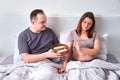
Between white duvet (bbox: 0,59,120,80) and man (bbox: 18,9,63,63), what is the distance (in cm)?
7

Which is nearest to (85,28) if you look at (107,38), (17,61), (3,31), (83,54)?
(83,54)

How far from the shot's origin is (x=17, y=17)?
7.46 feet

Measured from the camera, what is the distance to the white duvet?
5.58ft

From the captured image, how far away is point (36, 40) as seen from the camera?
2057 mm

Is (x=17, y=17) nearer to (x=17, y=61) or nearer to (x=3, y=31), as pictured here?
(x=3, y=31)

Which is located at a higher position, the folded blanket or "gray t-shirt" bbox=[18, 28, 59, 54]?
"gray t-shirt" bbox=[18, 28, 59, 54]

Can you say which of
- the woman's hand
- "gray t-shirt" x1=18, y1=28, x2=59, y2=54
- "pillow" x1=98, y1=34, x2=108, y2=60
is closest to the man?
"gray t-shirt" x1=18, y1=28, x2=59, y2=54

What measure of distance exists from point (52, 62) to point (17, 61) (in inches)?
13.6

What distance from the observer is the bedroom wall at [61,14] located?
2.26 metres

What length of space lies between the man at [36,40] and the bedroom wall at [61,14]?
22cm

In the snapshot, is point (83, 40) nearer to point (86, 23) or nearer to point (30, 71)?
point (86, 23)

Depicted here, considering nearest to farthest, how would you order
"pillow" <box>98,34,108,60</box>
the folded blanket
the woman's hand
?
1. the folded blanket
2. the woman's hand
3. "pillow" <box>98,34,108,60</box>

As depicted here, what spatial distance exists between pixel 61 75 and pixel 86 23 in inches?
21.7

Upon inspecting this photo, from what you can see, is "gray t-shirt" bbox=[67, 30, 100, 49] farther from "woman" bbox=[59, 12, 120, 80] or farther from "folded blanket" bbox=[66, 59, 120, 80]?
"folded blanket" bbox=[66, 59, 120, 80]
